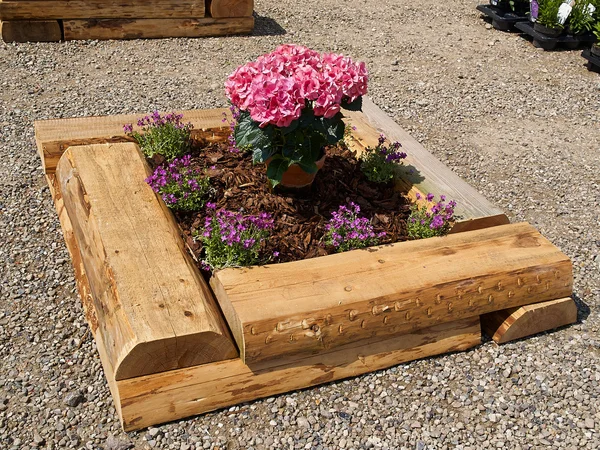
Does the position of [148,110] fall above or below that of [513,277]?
below

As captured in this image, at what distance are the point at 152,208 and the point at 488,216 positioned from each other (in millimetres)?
1723

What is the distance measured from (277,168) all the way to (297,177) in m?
0.19

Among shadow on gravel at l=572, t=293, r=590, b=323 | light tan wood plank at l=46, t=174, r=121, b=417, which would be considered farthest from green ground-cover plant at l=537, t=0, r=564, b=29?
light tan wood plank at l=46, t=174, r=121, b=417

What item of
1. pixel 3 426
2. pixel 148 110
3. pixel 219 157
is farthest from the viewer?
pixel 148 110

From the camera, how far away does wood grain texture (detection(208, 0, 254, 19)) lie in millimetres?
7074

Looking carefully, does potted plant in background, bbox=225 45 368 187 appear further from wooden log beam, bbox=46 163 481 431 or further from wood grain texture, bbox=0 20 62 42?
wood grain texture, bbox=0 20 62 42

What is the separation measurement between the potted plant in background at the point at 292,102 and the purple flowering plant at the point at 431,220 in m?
0.59

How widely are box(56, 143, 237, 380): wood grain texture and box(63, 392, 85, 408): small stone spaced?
0.85ft

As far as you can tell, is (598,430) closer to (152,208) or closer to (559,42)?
(152,208)

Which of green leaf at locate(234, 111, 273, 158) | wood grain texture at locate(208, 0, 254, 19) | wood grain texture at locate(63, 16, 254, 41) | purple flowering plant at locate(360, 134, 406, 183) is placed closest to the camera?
green leaf at locate(234, 111, 273, 158)

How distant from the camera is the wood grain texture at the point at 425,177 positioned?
12.0 feet

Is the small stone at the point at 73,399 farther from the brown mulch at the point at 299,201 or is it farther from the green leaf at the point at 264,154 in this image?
the green leaf at the point at 264,154

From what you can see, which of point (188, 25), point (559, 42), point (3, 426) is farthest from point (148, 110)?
point (559, 42)

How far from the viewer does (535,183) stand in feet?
16.5
